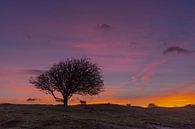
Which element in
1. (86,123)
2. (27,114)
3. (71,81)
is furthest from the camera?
(71,81)

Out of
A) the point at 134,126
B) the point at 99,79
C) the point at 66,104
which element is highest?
the point at 99,79

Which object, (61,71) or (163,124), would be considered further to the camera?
(61,71)

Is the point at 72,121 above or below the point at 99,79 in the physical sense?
below

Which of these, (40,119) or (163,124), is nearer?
(40,119)

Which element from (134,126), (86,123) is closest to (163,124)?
(134,126)

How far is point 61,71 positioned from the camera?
71.2 m

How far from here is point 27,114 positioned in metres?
53.0

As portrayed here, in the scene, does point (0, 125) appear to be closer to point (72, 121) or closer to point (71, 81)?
point (72, 121)

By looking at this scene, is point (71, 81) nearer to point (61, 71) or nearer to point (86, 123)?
point (61, 71)

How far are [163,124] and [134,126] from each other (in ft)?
27.9

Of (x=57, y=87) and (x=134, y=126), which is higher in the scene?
(x=57, y=87)

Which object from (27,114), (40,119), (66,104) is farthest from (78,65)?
(40,119)

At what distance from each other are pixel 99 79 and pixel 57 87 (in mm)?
8078

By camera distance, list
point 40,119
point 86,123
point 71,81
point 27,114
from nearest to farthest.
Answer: point 86,123 → point 40,119 → point 27,114 → point 71,81
